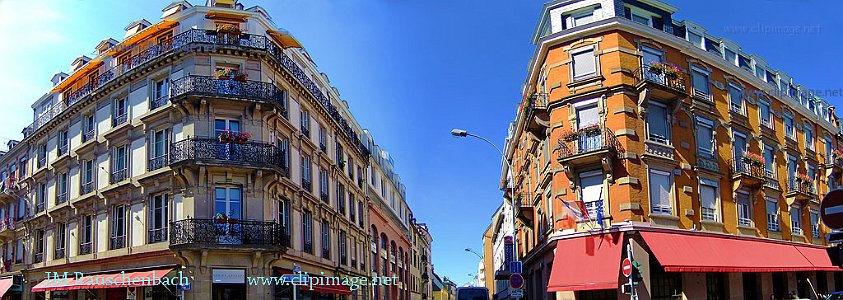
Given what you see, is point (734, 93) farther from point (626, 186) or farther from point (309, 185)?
point (309, 185)

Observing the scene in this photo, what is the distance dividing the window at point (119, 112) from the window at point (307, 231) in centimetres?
918

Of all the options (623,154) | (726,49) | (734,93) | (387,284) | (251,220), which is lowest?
(387,284)

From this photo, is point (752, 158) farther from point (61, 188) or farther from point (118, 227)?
point (61, 188)

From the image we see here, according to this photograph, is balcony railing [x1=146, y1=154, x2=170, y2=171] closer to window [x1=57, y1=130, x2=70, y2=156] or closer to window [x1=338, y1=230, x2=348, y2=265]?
window [x1=57, y1=130, x2=70, y2=156]

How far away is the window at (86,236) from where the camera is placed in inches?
1304

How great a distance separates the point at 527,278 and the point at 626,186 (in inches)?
637

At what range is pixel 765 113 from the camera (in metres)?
35.3

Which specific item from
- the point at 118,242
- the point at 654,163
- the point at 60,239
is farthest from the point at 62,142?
the point at 654,163

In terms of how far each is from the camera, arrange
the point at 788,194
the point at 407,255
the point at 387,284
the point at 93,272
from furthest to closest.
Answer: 1. the point at 407,255
2. the point at 387,284
3. the point at 788,194
4. the point at 93,272

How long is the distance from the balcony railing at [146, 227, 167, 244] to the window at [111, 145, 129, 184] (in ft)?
11.8

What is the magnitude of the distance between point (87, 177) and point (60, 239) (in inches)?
167

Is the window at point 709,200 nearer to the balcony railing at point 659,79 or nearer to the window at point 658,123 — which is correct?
the window at point 658,123

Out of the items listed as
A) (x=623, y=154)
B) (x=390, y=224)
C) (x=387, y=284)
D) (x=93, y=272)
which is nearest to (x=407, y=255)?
(x=390, y=224)

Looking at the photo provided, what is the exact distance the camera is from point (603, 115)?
90.8 feet
